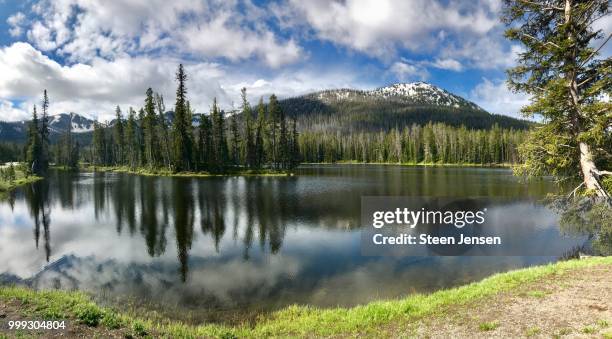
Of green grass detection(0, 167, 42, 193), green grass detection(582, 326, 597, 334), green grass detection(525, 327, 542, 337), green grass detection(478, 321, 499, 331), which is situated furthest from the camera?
green grass detection(0, 167, 42, 193)

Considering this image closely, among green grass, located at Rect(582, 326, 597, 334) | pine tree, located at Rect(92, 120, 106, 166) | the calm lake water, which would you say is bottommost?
the calm lake water

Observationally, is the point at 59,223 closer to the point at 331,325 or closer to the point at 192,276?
the point at 192,276

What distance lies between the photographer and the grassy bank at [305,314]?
10.0 metres

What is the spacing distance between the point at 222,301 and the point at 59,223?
23.9 metres

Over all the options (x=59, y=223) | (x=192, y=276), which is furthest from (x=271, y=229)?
(x=59, y=223)

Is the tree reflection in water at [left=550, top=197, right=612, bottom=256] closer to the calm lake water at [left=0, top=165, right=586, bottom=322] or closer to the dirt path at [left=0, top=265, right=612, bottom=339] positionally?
the calm lake water at [left=0, top=165, right=586, bottom=322]

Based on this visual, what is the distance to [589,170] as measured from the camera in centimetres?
1669

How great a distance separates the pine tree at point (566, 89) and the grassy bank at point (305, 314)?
5.66 meters

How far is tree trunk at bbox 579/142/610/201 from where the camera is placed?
53.3ft

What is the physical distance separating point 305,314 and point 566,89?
1655 cm

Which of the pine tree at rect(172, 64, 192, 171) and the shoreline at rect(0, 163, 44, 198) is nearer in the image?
the shoreline at rect(0, 163, 44, 198)

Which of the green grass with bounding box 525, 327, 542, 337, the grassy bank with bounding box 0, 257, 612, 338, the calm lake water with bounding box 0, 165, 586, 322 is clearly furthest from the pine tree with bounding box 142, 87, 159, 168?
the green grass with bounding box 525, 327, 542, 337

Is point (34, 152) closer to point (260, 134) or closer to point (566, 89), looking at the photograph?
point (260, 134)

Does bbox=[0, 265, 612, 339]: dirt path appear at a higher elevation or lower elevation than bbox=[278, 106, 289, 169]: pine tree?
lower
